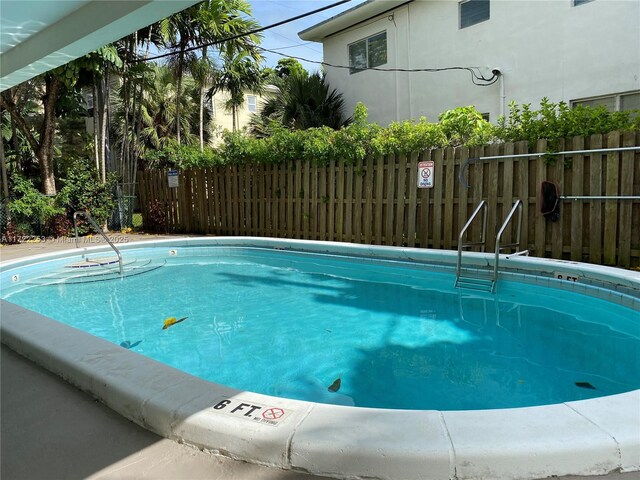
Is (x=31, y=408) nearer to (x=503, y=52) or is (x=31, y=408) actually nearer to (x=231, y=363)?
(x=231, y=363)

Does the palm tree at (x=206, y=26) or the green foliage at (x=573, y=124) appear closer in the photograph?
the green foliage at (x=573, y=124)

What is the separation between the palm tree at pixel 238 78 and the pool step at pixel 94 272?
11.6 metres

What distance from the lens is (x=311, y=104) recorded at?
1540 cm

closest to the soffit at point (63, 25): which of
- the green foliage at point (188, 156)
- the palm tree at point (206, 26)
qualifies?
the green foliage at point (188, 156)

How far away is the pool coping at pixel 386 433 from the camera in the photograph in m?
1.76

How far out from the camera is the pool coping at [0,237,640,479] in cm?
176

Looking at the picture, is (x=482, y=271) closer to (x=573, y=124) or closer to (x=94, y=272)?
(x=573, y=124)

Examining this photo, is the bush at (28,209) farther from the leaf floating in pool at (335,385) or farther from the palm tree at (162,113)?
the leaf floating in pool at (335,385)

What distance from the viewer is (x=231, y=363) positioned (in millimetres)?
4219

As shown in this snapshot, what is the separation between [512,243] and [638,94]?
5150 millimetres

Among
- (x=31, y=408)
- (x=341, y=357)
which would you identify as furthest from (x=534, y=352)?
(x=31, y=408)

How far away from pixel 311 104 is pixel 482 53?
6.04 metres

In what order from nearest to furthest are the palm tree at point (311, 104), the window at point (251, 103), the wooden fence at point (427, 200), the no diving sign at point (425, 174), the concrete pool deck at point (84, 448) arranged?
the concrete pool deck at point (84, 448)
the wooden fence at point (427, 200)
the no diving sign at point (425, 174)
the palm tree at point (311, 104)
the window at point (251, 103)

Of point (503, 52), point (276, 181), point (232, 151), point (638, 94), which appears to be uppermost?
point (503, 52)
